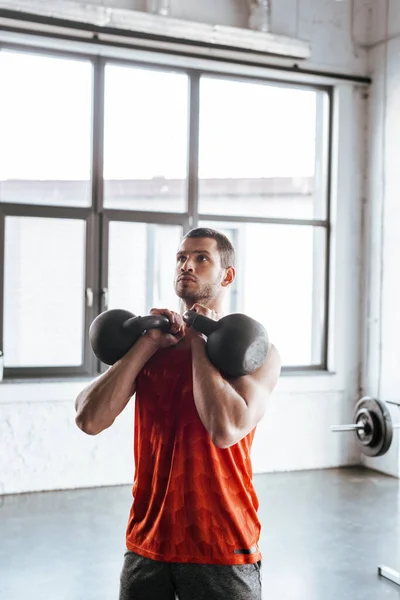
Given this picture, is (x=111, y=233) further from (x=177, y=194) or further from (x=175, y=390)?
(x=175, y=390)

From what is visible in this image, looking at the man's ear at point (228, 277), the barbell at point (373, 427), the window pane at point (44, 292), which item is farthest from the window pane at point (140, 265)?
the man's ear at point (228, 277)

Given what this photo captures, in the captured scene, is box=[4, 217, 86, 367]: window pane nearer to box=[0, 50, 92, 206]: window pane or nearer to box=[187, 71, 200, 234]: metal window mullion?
box=[0, 50, 92, 206]: window pane

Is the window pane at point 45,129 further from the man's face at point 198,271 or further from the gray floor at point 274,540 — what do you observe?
the man's face at point 198,271

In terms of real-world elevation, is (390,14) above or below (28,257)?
above

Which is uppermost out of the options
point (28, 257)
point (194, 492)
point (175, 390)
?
point (28, 257)

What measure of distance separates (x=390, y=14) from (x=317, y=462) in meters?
3.38

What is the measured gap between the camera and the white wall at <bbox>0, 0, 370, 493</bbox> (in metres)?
4.58

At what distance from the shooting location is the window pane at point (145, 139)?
4.81 m

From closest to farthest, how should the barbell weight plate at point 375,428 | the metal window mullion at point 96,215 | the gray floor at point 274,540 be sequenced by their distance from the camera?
the gray floor at point 274,540 < the barbell weight plate at point 375,428 < the metal window mullion at point 96,215

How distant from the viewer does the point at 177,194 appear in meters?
5.03

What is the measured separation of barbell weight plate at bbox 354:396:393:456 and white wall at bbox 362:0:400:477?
185 centimetres

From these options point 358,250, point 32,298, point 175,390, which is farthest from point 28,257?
point 175,390

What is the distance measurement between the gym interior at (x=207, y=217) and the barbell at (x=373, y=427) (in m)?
0.68

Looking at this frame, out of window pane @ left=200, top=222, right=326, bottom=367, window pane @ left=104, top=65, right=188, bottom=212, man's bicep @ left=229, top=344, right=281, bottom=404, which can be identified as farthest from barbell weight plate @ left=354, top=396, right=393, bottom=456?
window pane @ left=104, top=65, right=188, bottom=212
